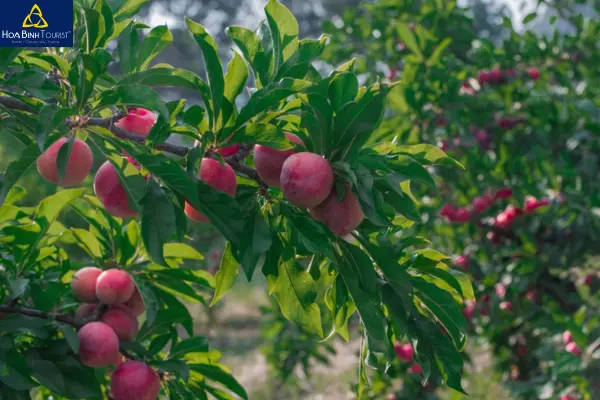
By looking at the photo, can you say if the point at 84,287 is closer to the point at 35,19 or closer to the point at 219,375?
the point at 219,375

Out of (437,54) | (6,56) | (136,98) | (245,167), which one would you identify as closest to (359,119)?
(245,167)

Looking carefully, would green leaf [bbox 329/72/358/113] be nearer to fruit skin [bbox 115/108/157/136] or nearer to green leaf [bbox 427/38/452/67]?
fruit skin [bbox 115/108/157/136]

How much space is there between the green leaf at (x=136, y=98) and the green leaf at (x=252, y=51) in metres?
0.18

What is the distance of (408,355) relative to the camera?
10.0 ft

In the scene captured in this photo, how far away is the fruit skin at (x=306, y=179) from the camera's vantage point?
3.05 feet

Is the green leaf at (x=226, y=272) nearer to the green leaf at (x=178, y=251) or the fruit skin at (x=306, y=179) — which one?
the fruit skin at (x=306, y=179)

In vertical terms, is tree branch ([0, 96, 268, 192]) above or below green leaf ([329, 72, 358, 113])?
below

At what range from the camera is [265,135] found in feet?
3.17

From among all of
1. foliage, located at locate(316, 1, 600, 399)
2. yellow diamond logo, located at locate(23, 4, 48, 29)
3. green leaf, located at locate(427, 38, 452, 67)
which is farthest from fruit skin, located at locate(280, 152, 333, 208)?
green leaf, located at locate(427, 38, 452, 67)

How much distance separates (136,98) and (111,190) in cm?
17

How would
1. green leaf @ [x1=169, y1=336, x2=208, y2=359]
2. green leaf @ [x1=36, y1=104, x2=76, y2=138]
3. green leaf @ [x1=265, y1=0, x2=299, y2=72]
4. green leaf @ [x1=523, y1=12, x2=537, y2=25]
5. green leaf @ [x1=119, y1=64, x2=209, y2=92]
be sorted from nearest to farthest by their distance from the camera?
green leaf @ [x1=36, y1=104, x2=76, y2=138] < green leaf @ [x1=119, y1=64, x2=209, y2=92] < green leaf @ [x1=265, y1=0, x2=299, y2=72] < green leaf @ [x1=169, y1=336, x2=208, y2=359] < green leaf @ [x1=523, y1=12, x2=537, y2=25]

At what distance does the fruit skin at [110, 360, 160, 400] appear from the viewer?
1.31 meters

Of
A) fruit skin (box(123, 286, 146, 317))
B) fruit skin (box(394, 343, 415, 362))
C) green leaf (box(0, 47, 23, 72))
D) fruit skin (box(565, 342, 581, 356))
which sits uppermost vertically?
green leaf (box(0, 47, 23, 72))

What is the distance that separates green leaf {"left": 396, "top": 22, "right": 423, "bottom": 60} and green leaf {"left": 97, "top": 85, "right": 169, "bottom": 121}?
1749 millimetres
